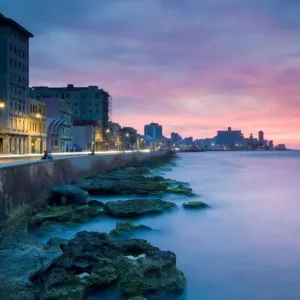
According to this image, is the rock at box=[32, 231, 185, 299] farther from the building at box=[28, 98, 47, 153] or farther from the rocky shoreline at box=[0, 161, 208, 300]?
the building at box=[28, 98, 47, 153]

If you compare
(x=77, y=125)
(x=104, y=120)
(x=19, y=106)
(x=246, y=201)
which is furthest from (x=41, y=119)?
(x=104, y=120)

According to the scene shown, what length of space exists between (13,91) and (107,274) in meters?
73.7

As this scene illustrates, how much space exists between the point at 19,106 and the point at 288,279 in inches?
2933

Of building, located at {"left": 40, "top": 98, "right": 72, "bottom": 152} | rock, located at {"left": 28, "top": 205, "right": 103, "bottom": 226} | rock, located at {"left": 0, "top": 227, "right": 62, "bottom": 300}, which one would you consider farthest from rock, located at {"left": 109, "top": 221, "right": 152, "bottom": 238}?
building, located at {"left": 40, "top": 98, "right": 72, "bottom": 152}

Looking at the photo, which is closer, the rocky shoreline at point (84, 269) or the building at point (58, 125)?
the rocky shoreline at point (84, 269)

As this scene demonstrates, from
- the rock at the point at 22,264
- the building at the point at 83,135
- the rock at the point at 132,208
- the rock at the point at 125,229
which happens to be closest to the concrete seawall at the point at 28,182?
the rock at the point at 22,264

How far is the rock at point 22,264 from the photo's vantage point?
11.6 meters

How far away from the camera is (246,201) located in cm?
4131

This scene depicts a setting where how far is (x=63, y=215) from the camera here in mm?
23719

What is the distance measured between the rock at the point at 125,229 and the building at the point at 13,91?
55953 mm

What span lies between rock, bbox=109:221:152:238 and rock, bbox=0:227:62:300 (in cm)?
455

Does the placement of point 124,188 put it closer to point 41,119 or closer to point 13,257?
point 13,257

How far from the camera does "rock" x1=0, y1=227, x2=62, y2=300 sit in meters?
11.6

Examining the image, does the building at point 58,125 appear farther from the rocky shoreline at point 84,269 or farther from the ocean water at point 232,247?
the rocky shoreline at point 84,269
